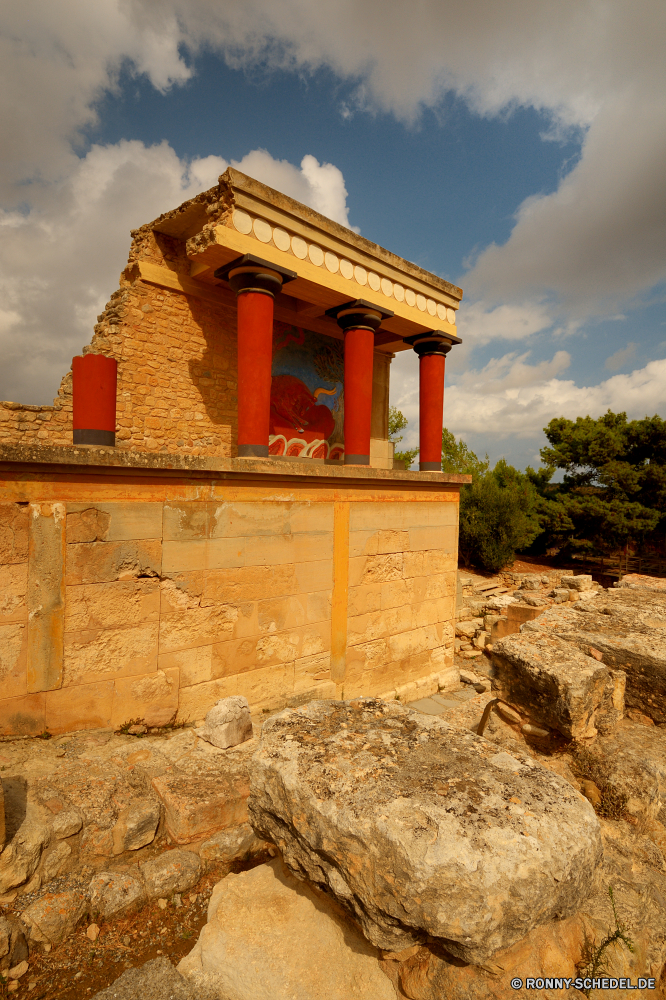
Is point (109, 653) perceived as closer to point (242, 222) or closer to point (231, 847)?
point (231, 847)

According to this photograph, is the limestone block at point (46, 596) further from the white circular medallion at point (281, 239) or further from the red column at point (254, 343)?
the white circular medallion at point (281, 239)

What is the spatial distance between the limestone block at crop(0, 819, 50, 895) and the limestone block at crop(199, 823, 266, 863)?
0.87 m

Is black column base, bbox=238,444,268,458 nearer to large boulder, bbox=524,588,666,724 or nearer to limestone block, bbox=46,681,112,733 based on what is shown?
limestone block, bbox=46,681,112,733

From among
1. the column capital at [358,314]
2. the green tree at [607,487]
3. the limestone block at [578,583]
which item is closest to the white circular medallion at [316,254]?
the column capital at [358,314]

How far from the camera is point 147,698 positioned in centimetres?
418

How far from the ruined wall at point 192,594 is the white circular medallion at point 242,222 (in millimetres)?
3318

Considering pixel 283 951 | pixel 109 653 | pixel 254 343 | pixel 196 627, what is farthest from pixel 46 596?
pixel 254 343

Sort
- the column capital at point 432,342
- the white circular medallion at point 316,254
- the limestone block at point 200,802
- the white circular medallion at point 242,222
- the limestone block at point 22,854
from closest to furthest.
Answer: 1. the limestone block at point 22,854
2. the limestone block at point 200,802
3. the white circular medallion at point 242,222
4. the white circular medallion at point 316,254
5. the column capital at point 432,342

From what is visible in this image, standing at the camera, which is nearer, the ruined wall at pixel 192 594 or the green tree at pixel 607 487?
the ruined wall at pixel 192 594

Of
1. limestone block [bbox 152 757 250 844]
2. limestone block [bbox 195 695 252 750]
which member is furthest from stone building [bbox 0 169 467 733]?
limestone block [bbox 152 757 250 844]

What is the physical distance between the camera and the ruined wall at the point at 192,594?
143 inches

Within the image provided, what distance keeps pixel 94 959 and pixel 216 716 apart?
1838 mm

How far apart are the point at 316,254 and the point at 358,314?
1.10 m

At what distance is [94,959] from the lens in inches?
89.9
